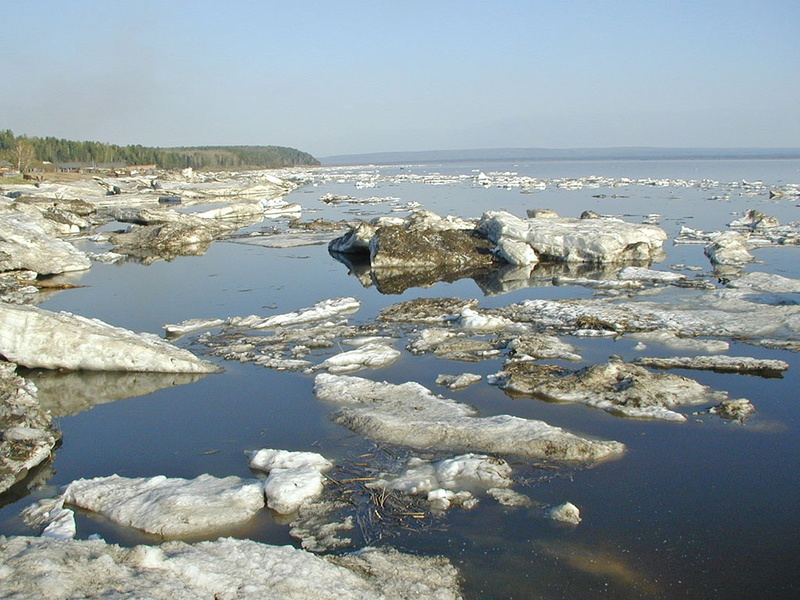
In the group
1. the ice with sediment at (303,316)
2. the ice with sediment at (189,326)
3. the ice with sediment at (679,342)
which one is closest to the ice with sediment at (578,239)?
the ice with sediment at (303,316)

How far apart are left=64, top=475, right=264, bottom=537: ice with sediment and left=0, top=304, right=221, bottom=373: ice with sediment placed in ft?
9.34

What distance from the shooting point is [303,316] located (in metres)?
10.3

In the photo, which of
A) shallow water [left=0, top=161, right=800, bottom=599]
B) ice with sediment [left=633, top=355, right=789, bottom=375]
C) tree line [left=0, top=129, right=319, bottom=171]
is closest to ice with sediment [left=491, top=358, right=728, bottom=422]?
shallow water [left=0, top=161, right=800, bottom=599]

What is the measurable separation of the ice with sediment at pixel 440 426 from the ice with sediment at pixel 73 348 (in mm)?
2020

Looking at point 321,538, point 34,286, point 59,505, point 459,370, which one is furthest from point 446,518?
point 34,286

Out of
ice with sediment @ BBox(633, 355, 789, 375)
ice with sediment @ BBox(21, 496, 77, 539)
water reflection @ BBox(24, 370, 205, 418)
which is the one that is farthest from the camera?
ice with sediment @ BBox(633, 355, 789, 375)

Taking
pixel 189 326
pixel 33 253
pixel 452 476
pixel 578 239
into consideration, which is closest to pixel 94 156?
pixel 33 253

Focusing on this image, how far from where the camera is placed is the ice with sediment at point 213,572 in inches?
126

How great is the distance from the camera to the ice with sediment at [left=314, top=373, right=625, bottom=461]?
17.8 ft

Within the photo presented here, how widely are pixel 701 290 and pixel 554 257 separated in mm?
4473

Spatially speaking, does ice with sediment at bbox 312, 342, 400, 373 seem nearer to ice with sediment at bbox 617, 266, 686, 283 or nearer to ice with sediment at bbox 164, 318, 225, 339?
ice with sediment at bbox 164, 318, 225, 339

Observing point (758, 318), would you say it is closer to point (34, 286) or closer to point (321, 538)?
point (321, 538)

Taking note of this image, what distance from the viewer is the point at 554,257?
15.7 m

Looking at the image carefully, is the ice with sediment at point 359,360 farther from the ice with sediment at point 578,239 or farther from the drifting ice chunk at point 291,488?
the ice with sediment at point 578,239
